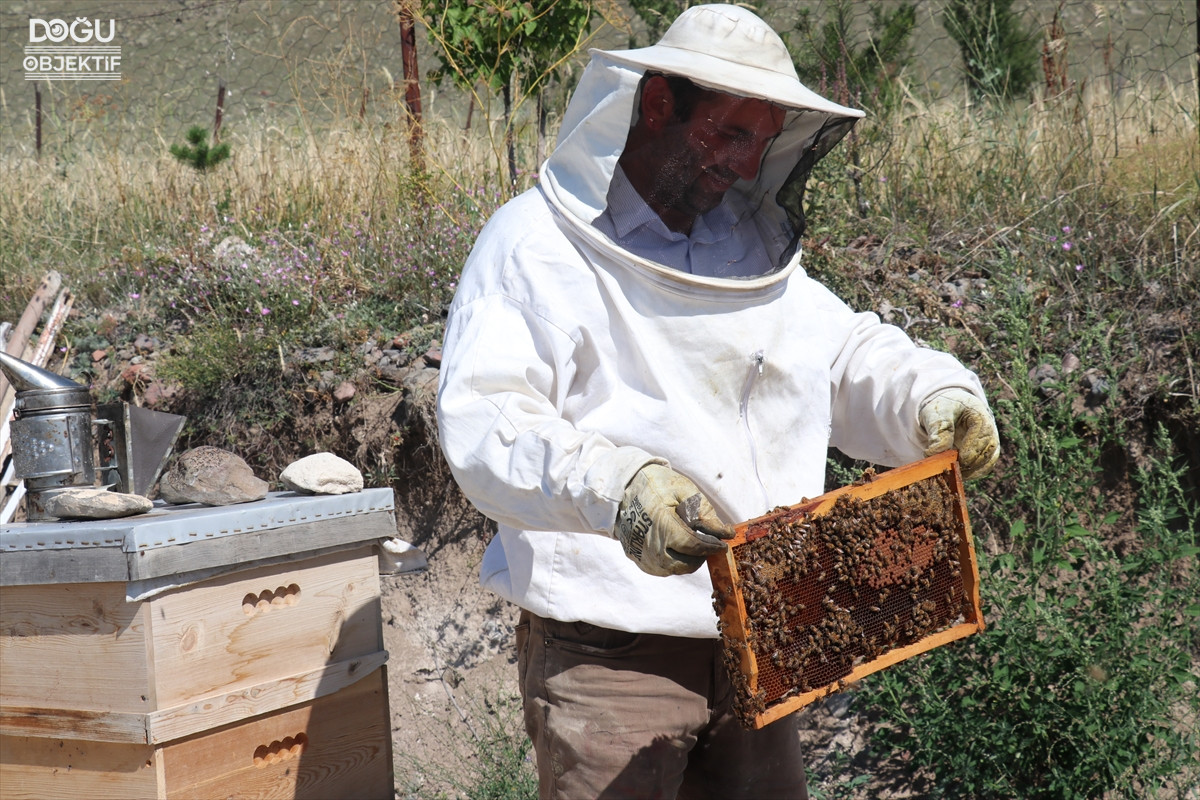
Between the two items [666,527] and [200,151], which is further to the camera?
[200,151]

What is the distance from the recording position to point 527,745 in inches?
141

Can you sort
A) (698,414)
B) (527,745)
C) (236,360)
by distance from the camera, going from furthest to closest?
(236,360) < (527,745) < (698,414)

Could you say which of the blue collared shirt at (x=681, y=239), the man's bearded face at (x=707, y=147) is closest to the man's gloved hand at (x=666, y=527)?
the blue collared shirt at (x=681, y=239)

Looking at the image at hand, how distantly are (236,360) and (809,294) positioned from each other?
3.42 meters

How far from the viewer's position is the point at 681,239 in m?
2.10

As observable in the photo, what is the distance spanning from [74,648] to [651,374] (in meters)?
1.65

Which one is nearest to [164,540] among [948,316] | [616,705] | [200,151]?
[616,705]

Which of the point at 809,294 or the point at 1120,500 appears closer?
the point at 809,294

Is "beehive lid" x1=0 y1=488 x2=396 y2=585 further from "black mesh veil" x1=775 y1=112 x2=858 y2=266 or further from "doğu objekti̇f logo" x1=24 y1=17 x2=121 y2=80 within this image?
"doğu objekti̇f logo" x1=24 y1=17 x2=121 y2=80

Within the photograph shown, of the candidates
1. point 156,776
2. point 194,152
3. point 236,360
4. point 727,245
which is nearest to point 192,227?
point 194,152

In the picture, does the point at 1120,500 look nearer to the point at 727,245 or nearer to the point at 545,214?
the point at 727,245

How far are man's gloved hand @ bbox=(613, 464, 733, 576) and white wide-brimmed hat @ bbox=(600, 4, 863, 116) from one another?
2.77ft

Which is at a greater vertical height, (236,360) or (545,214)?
(545,214)

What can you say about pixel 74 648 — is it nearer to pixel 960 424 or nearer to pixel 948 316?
pixel 960 424
